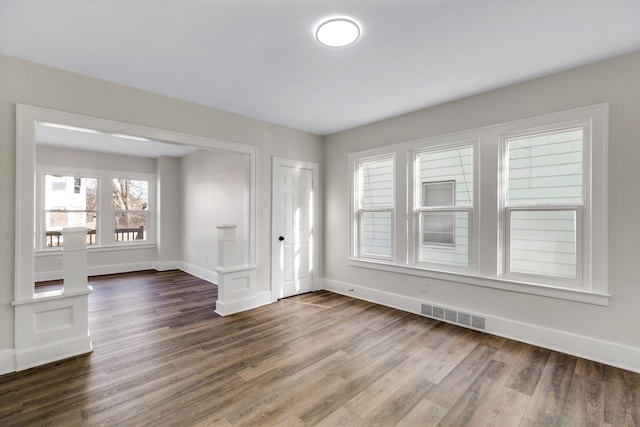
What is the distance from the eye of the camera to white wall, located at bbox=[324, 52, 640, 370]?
2434 millimetres

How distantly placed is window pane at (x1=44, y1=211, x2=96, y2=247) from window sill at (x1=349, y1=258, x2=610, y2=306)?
5853 mm

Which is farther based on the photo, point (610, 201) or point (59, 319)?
point (59, 319)

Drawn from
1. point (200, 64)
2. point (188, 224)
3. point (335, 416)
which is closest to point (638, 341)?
point (335, 416)

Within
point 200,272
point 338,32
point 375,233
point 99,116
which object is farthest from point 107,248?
point 338,32

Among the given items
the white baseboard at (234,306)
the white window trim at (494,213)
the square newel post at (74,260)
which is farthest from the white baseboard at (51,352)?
the white window trim at (494,213)

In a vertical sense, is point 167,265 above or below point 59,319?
below

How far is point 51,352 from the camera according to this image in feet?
8.50

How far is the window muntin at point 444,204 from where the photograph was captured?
11.3ft

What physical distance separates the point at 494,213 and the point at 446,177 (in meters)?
0.71

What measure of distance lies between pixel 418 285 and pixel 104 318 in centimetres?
398

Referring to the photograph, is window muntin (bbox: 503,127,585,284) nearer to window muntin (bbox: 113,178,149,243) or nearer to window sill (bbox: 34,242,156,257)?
window sill (bbox: 34,242,156,257)

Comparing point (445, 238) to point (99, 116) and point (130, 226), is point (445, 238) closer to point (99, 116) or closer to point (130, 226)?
point (99, 116)

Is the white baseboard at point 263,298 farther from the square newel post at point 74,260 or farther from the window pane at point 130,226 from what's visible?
the window pane at point 130,226

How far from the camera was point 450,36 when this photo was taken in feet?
7.18
